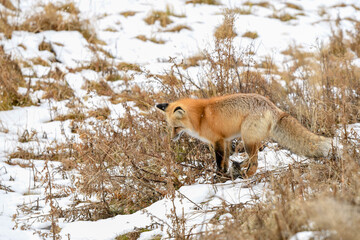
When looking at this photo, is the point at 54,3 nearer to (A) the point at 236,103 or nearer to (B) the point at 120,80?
(B) the point at 120,80

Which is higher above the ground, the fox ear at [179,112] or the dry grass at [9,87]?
the fox ear at [179,112]

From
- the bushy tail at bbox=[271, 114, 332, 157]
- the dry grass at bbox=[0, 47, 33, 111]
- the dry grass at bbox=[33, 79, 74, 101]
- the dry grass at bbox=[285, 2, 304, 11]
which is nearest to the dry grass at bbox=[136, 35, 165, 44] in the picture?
the dry grass at bbox=[33, 79, 74, 101]

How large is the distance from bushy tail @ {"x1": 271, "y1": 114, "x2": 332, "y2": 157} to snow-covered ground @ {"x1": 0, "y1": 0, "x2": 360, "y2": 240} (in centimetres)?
19

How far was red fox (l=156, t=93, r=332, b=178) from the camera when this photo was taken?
4223 millimetres

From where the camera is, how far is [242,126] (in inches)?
172

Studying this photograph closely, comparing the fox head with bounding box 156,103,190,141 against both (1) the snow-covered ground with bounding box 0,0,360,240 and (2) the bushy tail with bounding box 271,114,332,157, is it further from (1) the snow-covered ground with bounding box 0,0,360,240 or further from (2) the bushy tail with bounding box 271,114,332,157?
(2) the bushy tail with bounding box 271,114,332,157

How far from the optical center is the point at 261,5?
15.6 meters

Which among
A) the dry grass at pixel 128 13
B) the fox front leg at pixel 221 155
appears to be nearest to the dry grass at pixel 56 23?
the dry grass at pixel 128 13

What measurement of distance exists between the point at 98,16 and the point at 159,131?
9302 mm

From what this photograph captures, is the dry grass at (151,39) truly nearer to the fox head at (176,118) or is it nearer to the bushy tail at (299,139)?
the fox head at (176,118)

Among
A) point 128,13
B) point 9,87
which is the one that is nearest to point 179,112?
point 9,87

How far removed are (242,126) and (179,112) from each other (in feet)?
2.68

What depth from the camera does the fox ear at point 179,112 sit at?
4422mm

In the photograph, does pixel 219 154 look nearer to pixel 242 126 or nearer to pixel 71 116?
pixel 242 126
